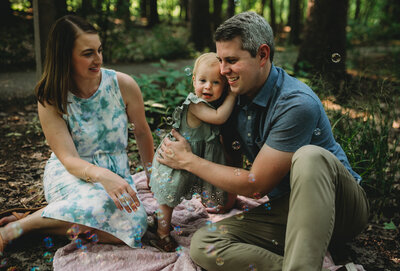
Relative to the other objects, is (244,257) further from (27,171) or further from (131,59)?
(131,59)

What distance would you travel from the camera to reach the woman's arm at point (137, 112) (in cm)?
261

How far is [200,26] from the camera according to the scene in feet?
32.9

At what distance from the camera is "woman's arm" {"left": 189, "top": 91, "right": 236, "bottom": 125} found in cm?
215

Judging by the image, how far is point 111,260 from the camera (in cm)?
217

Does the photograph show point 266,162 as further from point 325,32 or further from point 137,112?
point 325,32

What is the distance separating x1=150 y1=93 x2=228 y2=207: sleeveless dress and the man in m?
0.09

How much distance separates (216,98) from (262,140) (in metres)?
0.39

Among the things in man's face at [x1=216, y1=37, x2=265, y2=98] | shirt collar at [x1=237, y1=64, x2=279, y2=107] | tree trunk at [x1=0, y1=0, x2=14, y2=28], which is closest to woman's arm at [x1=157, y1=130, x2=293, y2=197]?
shirt collar at [x1=237, y1=64, x2=279, y2=107]

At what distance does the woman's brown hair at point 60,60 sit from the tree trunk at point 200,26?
8.01 meters

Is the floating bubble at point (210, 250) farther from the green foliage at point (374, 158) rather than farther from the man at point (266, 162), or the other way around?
the green foliage at point (374, 158)

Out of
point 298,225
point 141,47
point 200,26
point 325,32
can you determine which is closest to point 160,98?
point 298,225

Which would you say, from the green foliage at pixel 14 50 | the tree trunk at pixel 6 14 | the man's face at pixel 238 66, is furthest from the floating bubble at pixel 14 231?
the tree trunk at pixel 6 14

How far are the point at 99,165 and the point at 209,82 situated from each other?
3.16 feet

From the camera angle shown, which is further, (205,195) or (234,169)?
(205,195)
